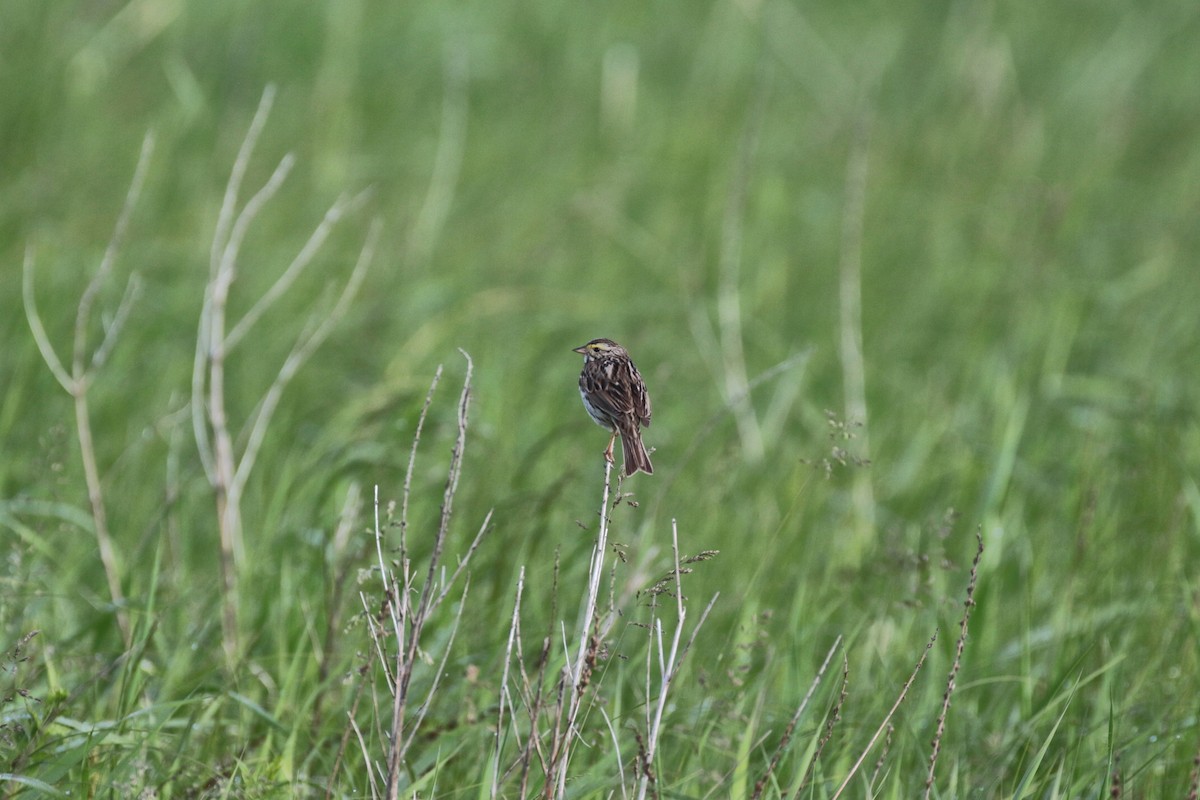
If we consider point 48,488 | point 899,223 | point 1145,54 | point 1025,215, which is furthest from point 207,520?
point 1145,54

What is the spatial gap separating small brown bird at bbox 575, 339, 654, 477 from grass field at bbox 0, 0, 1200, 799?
0.61ft

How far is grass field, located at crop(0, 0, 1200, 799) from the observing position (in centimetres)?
306

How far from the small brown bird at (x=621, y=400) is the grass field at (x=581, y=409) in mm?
186

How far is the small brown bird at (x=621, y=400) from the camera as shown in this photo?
2.54 m

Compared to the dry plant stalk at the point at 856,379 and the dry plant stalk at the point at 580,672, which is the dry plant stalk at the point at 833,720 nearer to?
the dry plant stalk at the point at 580,672

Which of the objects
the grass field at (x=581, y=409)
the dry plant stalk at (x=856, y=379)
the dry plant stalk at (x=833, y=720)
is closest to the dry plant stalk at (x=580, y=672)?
the grass field at (x=581, y=409)

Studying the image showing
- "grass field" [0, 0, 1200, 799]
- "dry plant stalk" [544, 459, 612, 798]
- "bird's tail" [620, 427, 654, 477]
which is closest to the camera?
"dry plant stalk" [544, 459, 612, 798]

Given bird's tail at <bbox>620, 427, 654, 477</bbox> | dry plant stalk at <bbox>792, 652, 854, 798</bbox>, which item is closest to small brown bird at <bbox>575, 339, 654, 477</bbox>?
bird's tail at <bbox>620, 427, 654, 477</bbox>

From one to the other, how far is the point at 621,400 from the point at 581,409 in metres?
3.12

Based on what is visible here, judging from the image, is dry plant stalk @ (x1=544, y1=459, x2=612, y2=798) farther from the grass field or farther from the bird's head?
the bird's head

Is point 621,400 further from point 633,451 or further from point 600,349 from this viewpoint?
point 600,349

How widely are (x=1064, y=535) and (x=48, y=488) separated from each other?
11.9 ft

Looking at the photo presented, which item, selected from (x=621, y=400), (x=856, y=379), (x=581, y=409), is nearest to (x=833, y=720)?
(x=621, y=400)

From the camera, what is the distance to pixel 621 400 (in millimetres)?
2576
